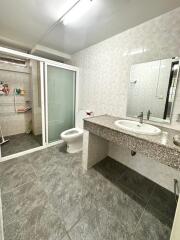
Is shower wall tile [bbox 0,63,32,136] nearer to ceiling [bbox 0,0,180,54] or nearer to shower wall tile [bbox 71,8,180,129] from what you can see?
ceiling [bbox 0,0,180,54]

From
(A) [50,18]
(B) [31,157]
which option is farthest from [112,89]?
(B) [31,157]

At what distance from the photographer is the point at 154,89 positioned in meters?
1.62

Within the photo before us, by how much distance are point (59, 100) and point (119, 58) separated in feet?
5.13

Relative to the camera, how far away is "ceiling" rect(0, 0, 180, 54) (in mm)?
1339

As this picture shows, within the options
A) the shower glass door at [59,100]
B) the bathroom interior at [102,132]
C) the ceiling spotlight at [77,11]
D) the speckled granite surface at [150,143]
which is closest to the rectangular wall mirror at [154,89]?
the bathroom interior at [102,132]

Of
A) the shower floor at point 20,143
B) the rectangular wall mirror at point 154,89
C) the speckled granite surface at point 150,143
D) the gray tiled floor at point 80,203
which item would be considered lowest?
the gray tiled floor at point 80,203

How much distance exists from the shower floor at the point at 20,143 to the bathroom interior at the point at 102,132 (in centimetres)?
4

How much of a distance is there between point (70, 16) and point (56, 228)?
244cm

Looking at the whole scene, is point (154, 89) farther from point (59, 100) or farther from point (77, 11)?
point (59, 100)

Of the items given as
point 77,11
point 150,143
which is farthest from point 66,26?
point 150,143

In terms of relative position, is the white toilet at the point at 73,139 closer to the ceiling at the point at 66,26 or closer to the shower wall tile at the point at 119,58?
the shower wall tile at the point at 119,58

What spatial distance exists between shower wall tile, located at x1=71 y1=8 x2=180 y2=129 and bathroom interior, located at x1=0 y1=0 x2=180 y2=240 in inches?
0.5

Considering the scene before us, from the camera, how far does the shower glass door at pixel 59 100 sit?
251 cm

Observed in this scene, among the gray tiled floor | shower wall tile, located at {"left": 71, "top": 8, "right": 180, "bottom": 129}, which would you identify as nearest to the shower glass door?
shower wall tile, located at {"left": 71, "top": 8, "right": 180, "bottom": 129}
